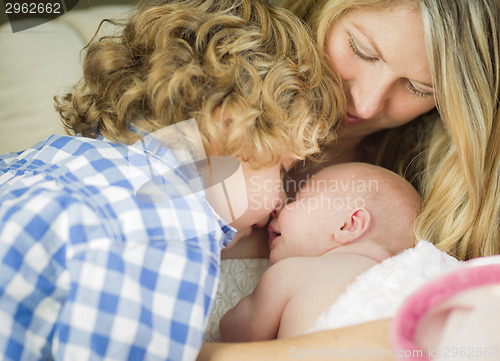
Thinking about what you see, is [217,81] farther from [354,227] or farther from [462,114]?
[462,114]

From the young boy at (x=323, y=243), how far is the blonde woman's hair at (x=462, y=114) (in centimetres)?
8

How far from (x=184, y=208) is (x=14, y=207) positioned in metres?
0.26

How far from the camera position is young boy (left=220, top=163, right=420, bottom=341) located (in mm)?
917

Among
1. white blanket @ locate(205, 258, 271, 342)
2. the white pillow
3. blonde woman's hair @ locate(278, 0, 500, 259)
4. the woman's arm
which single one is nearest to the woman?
blonde woman's hair @ locate(278, 0, 500, 259)

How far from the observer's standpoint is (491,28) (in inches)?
41.3

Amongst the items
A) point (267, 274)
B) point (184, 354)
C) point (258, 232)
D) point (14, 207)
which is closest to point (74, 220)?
point (14, 207)

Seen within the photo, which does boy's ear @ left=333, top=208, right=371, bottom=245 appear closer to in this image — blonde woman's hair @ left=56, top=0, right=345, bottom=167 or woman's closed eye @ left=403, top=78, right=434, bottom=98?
blonde woman's hair @ left=56, top=0, right=345, bottom=167

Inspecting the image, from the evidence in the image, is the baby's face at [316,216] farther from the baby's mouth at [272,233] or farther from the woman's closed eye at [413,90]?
the woman's closed eye at [413,90]

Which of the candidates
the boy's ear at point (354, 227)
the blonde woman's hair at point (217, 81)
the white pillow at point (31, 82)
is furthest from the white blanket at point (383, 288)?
the white pillow at point (31, 82)

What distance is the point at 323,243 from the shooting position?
1.10 metres

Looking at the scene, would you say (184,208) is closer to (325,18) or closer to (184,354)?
(184,354)

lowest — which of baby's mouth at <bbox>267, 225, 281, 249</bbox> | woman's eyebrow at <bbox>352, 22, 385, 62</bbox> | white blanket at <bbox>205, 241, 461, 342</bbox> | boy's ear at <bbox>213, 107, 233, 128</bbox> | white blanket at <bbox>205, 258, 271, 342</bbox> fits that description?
white blanket at <bbox>205, 258, 271, 342</bbox>

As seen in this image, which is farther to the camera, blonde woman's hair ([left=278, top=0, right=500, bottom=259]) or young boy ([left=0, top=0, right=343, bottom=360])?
blonde woman's hair ([left=278, top=0, right=500, bottom=259])

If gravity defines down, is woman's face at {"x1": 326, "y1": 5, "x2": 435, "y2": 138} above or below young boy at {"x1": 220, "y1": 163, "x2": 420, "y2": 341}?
above
